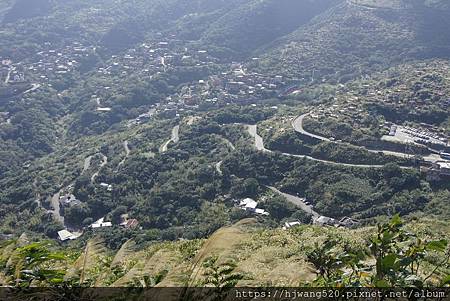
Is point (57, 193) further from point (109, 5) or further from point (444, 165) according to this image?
point (109, 5)

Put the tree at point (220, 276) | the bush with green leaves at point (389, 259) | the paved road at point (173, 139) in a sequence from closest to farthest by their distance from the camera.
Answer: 1. the bush with green leaves at point (389, 259)
2. the tree at point (220, 276)
3. the paved road at point (173, 139)

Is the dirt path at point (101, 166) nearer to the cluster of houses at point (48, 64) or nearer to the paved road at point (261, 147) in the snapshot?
the paved road at point (261, 147)

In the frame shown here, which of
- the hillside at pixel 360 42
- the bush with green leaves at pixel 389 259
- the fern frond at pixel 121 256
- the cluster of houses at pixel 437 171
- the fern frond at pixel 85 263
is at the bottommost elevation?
the hillside at pixel 360 42

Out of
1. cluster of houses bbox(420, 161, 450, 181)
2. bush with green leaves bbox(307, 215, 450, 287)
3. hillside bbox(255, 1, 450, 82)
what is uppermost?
bush with green leaves bbox(307, 215, 450, 287)

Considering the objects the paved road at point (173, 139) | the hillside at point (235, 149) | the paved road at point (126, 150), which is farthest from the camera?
the paved road at point (173, 139)

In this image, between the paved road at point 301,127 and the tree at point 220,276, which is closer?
the tree at point 220,276

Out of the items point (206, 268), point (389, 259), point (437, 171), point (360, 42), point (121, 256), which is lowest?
point (360, 42)

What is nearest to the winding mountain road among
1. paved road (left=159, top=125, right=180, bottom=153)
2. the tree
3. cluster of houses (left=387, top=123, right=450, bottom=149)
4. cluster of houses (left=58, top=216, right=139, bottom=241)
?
A: cluster of houses (left=387, top=123, right=450, bottom=149)

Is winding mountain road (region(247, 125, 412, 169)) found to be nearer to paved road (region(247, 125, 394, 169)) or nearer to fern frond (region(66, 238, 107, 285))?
paved road (region(247, 125, 394, 169))

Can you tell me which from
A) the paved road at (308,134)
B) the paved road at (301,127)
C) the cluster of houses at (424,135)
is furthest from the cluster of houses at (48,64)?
the cluster of houses at (424,135)

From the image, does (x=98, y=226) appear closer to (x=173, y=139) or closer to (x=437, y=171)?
(x=173, y=139)

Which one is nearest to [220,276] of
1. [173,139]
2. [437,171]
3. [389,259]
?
[389,259]
